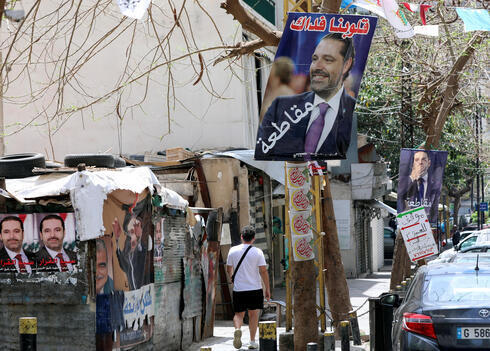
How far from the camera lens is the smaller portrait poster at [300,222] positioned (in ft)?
32.8

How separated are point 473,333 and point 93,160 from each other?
5941 mm

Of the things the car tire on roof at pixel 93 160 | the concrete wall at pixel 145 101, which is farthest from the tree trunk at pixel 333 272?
the concrete wall at pixel 145 101

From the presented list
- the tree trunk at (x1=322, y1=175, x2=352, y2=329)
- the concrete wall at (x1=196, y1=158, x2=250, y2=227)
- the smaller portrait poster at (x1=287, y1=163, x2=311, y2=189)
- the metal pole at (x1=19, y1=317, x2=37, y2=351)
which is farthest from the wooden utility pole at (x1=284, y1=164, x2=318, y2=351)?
the concrete wall at (x1=196, y1=158, x2=250, y2=227)

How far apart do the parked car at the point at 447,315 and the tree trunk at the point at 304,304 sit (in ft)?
6.02

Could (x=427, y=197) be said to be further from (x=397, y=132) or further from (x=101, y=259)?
(x=397, y=132)

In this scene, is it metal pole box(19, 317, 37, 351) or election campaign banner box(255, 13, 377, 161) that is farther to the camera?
election campaign banner box(255, 13, 377, 161)

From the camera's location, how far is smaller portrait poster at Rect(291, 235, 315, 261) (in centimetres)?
974

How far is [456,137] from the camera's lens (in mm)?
29625

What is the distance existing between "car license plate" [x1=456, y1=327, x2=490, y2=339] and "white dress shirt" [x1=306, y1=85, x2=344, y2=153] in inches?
106

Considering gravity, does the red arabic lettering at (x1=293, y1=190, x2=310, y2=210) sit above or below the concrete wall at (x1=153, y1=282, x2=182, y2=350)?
above

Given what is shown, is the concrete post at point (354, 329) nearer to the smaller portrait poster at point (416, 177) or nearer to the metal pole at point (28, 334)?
the smaller portrait poster at point (416, 177)

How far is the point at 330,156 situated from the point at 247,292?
362 centimetres

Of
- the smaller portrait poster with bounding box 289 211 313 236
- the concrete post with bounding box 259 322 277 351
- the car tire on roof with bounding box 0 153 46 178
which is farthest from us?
the car tire on roof with bounding box 0 153 46 178

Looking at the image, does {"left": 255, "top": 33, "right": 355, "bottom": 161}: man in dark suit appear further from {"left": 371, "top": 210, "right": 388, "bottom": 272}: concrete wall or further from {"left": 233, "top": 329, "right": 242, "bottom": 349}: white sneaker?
{"left": 371, "top": 210, "right": 388, "bottom": 272}: concrete wall
